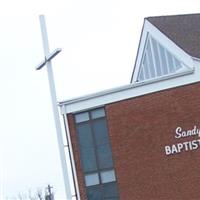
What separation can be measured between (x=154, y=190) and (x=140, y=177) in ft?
2.35

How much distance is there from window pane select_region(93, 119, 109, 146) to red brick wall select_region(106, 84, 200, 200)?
34cm

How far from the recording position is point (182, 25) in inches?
1193

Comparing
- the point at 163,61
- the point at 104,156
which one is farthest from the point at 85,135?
the point at 163,61

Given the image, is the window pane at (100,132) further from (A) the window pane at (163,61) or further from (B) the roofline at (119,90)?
(A) the window pane at (163,61)

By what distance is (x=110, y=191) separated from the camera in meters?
26.2

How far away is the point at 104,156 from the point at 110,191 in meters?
1.34

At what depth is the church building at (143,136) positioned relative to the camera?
81.6ft

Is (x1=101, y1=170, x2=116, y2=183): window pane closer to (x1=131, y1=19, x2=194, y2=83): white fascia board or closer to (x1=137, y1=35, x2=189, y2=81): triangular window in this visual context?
(x1=137, y1=35, x2=189, y2=81): triangular window

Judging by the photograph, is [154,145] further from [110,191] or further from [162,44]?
[162,44]

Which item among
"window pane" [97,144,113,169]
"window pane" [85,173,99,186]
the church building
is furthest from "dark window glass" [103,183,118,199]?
"window pane" [97,144,113,169]

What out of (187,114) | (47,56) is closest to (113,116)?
(187,114)

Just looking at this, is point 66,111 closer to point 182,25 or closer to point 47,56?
point 182,25

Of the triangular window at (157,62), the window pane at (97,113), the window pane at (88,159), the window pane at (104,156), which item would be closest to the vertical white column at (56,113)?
the window pane at (97,113)

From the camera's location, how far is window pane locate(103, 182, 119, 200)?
26.1 m
